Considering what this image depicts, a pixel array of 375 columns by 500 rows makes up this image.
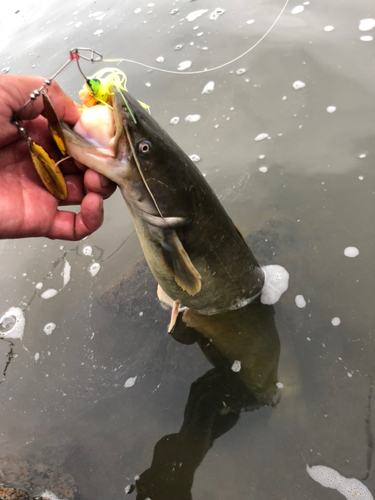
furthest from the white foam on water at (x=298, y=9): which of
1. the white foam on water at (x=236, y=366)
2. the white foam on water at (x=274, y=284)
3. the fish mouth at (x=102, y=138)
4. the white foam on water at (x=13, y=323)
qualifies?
the white foam on water at (x=13, y=323)

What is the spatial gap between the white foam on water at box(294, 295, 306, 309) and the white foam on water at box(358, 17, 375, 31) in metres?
4.03

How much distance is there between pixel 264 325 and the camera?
10.1ft

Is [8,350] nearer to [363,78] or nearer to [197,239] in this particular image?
[197,239]

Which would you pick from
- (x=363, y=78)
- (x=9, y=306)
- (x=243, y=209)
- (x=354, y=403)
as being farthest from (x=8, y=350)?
(x=363, y=78)

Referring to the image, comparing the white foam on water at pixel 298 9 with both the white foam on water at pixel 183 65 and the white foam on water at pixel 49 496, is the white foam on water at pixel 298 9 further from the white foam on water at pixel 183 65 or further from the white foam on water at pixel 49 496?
the white foam on water at pixel 49 496

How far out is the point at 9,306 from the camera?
3.80 m

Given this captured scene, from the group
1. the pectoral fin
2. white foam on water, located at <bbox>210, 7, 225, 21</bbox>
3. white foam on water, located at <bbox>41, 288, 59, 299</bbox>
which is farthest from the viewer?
white foam on water, located at <bbox>210, 7, 225, 21</bbox>

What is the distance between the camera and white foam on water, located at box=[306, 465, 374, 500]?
2248mm

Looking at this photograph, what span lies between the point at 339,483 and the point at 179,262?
186 centimetres

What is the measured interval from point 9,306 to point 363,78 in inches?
198

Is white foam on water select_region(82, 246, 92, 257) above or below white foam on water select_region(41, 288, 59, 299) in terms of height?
above

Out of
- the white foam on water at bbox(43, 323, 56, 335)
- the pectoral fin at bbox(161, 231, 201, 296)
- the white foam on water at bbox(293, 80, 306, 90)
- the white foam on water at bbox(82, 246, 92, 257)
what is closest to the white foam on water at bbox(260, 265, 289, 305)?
the pectoral fin at bbox(161, 231, 201, 296)

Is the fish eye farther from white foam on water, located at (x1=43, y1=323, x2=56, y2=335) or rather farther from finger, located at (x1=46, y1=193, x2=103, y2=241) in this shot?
white foam on water, located at (x1=43, y1=323, x2=56, y2=335)

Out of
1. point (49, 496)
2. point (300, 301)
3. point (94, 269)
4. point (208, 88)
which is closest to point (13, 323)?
point (94, 269)
